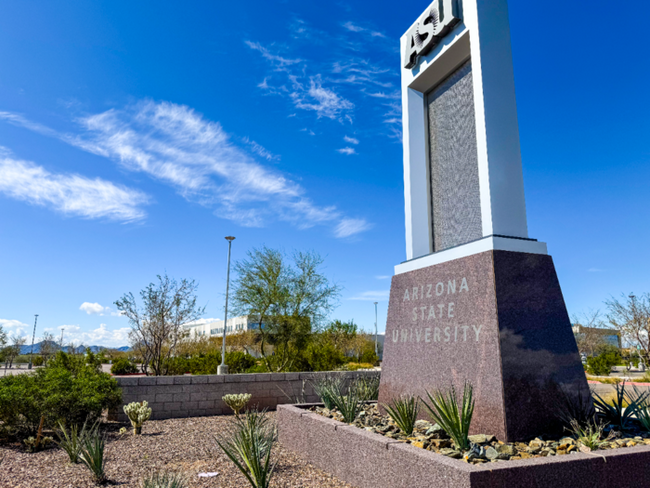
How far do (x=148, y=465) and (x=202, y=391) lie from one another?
4.72 m

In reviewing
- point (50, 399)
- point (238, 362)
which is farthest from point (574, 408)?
point (238, 362)

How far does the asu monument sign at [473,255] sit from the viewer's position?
514cm

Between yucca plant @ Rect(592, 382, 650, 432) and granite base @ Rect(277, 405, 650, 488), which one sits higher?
yucca plant @ Rect(592, 382, 650, 432)

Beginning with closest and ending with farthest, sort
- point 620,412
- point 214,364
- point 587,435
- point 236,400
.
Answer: point 587,435 < point 620,412 < point 236,400 < point 214,364

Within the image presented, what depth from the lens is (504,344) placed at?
5082 millimetres

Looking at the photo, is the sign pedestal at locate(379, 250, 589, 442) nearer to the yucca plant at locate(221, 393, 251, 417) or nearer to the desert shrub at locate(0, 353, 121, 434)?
the yucca plant at locate(221, 393, 251, 417)

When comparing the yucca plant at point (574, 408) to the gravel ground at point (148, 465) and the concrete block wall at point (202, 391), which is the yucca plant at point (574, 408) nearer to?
the gravel ground at point (148, 465)

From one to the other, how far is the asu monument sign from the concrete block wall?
458 centimetres

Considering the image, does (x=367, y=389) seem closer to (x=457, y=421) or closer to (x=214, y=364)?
(x=457, y=421)

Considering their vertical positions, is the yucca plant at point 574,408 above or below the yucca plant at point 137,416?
above

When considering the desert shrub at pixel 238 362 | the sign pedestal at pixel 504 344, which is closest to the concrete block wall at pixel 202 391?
the sign pedestal at pixel 504 344

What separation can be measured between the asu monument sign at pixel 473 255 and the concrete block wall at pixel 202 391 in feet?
15.0

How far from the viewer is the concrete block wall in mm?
10412

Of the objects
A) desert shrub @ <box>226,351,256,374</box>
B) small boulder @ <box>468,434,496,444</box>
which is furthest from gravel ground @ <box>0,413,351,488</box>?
desert shrub @ <box>226,351,256,374</box>
